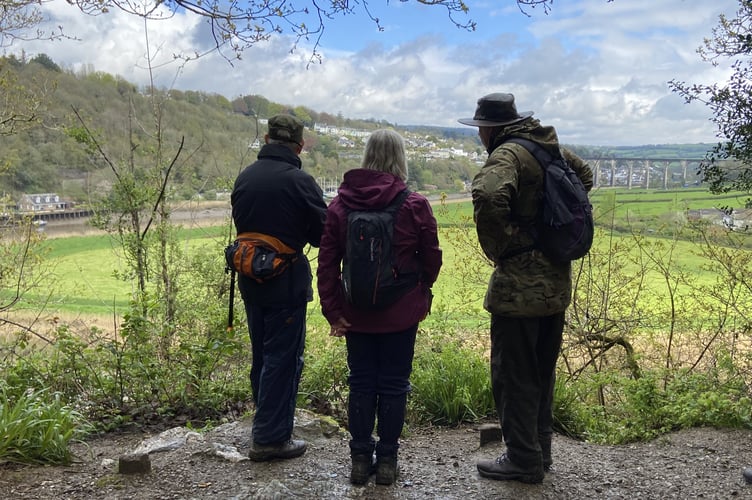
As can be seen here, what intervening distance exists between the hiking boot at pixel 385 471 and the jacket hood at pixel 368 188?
1.39 meters

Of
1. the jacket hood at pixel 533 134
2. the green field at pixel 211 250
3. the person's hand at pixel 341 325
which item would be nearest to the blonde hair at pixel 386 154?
the jacket hood at pixel 533 134

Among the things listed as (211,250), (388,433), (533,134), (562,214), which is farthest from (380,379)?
(211,250)

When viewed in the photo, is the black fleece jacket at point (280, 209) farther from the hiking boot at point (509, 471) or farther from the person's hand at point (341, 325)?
the hiking boot at point (509, 471)

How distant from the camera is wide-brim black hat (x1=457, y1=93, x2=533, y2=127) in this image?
294 centimetres

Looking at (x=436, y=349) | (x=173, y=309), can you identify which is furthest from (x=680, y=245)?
(x=173, y=309)

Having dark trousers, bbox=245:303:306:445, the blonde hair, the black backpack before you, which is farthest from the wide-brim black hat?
dark trousers, bbox=245:303:306:445

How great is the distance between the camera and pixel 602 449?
4016 mm

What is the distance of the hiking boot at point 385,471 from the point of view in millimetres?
3094

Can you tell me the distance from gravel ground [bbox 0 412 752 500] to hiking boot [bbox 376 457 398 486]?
0.04 meters

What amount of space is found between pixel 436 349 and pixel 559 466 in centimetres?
206

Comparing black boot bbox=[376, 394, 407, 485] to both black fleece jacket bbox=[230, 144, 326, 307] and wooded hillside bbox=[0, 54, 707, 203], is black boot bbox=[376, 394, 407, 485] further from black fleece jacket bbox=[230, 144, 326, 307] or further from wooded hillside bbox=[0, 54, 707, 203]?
wooded hillside bbox=[0, 54, 707, 203]

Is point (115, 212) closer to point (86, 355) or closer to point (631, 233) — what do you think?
point (86, 355)

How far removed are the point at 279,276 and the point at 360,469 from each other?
114 cm

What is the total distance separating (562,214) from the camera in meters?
2.75
